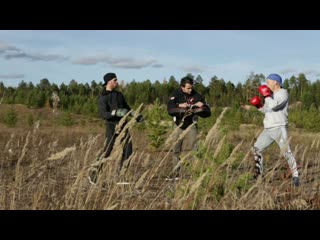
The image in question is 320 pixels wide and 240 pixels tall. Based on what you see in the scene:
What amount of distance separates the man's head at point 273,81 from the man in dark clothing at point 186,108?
3.04 ft

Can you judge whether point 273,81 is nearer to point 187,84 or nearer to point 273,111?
point 273,111

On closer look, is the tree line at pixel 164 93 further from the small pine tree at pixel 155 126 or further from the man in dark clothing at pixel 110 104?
the man in dark clothing at pixel 110 104

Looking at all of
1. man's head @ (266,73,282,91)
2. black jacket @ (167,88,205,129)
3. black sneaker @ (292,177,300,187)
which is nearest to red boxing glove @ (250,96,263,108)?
man's head @ (266,73,282,91)

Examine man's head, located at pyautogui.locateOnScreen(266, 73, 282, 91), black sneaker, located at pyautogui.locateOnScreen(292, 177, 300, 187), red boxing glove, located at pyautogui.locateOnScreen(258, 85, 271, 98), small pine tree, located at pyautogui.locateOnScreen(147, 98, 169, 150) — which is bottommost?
black sneaker, located at pyautogui.locateOnScreen(292, 177, 300, 187)

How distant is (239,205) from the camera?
11.5ft

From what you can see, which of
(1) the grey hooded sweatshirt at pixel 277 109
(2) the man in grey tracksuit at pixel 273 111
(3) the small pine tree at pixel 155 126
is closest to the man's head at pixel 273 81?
(2) the man in grey tracksuit at pixel 273 111

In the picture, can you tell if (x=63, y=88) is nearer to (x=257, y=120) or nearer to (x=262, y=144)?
(x=257, y=120)

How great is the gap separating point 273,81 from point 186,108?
1.27 meters

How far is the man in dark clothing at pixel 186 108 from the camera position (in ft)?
21.4

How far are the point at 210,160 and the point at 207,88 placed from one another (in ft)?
159

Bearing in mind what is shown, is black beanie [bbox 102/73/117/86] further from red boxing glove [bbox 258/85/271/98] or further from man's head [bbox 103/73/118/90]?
red boxing glove [bbox 258/85/271/98]

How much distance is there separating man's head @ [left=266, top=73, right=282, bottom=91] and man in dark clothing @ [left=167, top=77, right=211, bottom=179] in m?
0.93

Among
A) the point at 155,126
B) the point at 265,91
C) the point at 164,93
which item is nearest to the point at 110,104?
the point at 265,91

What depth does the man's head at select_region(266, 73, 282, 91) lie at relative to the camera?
6.26 m
